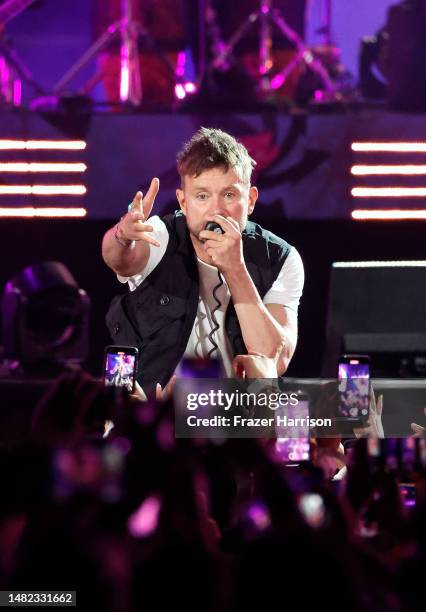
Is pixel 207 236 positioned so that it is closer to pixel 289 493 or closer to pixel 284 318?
pixel 284 318

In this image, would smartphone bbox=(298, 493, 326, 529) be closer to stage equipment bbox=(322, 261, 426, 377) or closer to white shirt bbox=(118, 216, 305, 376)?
white shirt bbox=(118, 216, 305, 376)

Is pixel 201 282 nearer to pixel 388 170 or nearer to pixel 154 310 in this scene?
pixel 154 310

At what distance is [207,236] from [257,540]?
1.88 m

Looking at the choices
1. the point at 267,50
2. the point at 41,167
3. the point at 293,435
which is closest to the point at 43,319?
the point at 41,167

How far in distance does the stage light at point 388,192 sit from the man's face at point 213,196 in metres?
2.63

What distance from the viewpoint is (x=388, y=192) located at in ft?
17.7

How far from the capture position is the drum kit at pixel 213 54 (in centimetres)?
588

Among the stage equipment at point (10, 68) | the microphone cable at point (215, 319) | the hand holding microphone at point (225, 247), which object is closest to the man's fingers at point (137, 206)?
the hand holding microphone at point (225, 247)

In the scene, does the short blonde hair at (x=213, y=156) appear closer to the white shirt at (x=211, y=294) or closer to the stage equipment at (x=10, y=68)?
the white shirt at (x=211, y=294)

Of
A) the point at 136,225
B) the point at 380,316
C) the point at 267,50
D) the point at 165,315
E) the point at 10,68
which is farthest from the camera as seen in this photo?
the point at 267,50

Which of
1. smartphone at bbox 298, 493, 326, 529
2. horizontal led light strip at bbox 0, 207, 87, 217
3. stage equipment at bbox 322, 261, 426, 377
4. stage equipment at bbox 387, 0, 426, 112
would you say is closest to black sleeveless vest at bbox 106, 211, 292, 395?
stage equipment at bbox 322, 261, 426, 377

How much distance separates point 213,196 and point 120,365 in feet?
2.13

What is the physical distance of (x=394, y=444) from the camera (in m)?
1.37

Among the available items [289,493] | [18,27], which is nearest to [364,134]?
[18,27]
